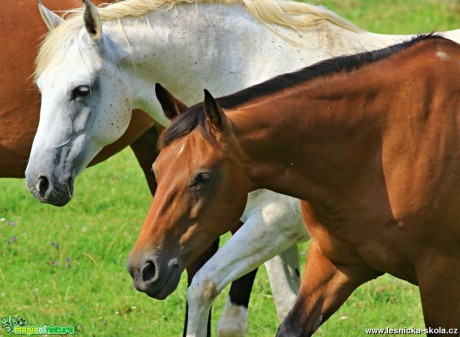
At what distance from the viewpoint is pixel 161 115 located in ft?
16.3

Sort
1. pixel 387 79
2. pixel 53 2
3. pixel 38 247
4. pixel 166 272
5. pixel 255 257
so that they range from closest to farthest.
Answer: pixel 166 272
pixel 387 79
pixel 255 257
pixel 53 2
pixel 38 247

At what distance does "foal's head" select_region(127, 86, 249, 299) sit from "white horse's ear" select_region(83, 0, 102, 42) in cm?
110

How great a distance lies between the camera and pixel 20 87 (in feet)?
17.8

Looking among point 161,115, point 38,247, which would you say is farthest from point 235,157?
point 38,247

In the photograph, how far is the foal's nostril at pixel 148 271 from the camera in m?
3.66

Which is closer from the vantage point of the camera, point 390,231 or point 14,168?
point 390,231

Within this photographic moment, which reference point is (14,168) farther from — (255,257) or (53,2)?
(255,257)

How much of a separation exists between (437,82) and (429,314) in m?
0.86

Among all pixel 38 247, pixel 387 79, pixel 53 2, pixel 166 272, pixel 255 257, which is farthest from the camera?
pixel 38 247

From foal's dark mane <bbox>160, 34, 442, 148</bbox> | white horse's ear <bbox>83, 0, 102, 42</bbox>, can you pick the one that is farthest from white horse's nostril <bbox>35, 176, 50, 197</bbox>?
foal's dark mane <bbox>160, 34, 442, 148</bbox>

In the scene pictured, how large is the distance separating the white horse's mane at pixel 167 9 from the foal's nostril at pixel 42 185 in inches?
19.5

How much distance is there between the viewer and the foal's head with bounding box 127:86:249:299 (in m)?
3.68

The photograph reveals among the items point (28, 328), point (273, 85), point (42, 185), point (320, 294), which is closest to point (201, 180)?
point (273, 85)

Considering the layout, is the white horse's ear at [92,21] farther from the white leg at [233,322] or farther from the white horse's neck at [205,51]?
the white leg at [233,322]
